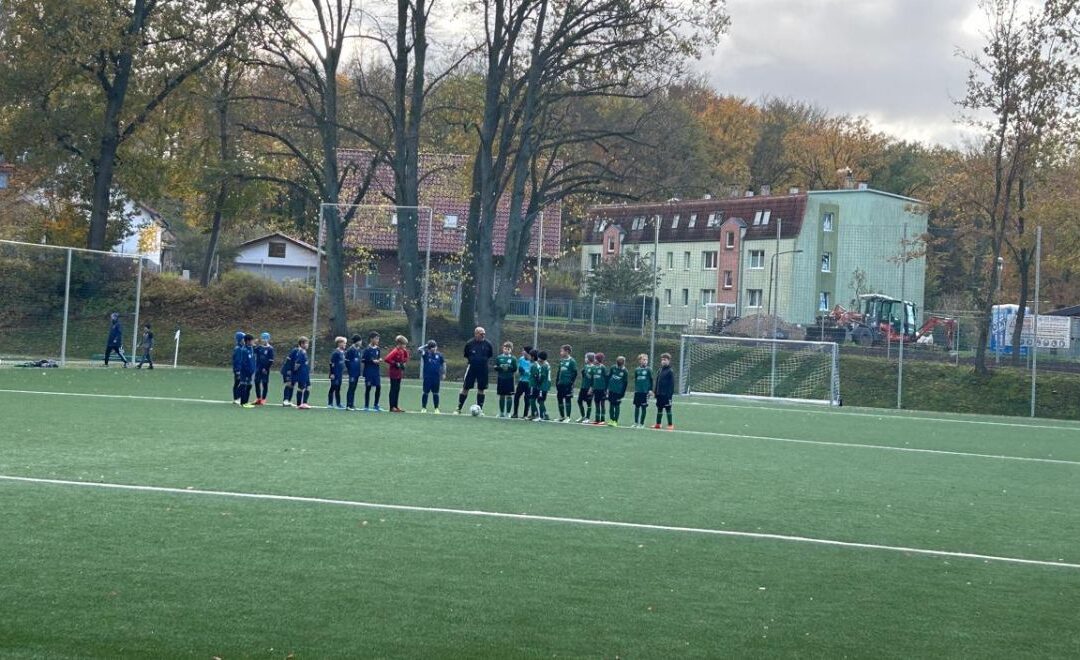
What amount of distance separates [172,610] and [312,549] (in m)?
1.93

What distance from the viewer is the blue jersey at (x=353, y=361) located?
23.3 metres

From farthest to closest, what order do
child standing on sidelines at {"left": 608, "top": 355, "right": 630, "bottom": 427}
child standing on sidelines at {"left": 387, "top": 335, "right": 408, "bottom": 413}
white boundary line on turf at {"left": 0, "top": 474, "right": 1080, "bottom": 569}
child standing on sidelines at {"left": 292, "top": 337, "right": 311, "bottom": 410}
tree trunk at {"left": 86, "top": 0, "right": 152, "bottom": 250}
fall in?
1. tree trunk at {"left": 86, "top": 0, "right": 152, "bottom": 250}
2. child standing on sidelines at {"left": 387, "top": 335, "right": 408, "bottom": 413}
3. child standing on sidelines at {"left": 608, "top": 355, "right": 630, "bottom": 427}
4. child standing on sidelines at {"left": 292, "top": 337, "right": 311, "bottom": 410}
5. white boundary line on turf at {"left": 0, "top": 474, "right": 1080, "bottom": 569}

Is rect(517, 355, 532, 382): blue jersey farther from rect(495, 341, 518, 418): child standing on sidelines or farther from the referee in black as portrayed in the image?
the referee in black

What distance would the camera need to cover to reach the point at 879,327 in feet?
143

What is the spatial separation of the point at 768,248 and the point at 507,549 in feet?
152

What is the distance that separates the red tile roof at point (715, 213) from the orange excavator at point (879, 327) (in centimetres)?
659

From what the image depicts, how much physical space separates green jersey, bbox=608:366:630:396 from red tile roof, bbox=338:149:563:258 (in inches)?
582

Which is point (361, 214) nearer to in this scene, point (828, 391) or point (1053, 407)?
point (828, 391)

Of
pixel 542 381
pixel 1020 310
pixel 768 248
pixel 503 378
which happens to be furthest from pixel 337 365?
pixel 768 248

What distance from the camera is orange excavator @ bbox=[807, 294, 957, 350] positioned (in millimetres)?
39531

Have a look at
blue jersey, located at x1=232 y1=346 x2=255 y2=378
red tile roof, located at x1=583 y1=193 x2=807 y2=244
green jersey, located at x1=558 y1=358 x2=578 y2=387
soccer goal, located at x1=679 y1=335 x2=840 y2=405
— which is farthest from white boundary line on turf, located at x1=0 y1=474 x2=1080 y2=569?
red tile roof, located at x1=583 y1=193 x2=807 y2=244

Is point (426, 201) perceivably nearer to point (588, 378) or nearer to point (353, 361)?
point (353, 361)

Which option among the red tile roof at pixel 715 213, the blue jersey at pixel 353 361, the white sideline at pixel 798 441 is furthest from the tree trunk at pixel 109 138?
the red tile roof at pixel 715 213

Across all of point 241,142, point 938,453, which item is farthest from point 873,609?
point 241,142
